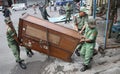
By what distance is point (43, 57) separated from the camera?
9.30 meters

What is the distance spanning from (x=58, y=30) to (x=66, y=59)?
3.48ft

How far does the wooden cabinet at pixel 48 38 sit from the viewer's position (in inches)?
302

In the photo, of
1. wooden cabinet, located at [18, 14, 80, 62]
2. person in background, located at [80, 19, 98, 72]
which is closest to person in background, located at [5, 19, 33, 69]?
wooden cabinet, located at [18, 14, 80, 62]

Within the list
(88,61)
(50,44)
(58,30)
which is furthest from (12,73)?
(88,61)

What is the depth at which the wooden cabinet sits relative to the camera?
25.2 ft

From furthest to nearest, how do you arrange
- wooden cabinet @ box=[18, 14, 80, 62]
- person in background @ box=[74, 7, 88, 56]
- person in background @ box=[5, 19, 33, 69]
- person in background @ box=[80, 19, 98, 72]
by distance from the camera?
person in background @ box=[74, 7, 88, 56], person in background @ box=[5, 19, 33, 69], wooden cabinet @ box=[18, 14, 80, 62], person in background @ box=[80, 19, 98, 72]

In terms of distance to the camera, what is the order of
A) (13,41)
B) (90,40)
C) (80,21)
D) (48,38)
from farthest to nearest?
1. (80,21)
2. (13,41)
3. (48,38)
4. (90,40)

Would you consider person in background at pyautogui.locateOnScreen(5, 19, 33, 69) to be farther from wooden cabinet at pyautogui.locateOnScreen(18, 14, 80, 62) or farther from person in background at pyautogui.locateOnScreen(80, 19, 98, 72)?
person in background at pyautogui.locateOnScreen(80, 19, 98, 72)

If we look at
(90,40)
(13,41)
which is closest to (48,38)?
(13,41)

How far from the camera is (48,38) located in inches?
308

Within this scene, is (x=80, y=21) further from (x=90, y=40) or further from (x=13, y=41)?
(x=13, y=41)

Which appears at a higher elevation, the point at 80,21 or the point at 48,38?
the point at 80,21

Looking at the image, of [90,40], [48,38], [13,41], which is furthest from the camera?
[13,41]

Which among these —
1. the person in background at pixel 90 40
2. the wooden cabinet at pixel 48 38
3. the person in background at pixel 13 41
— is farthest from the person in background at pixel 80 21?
the person in background at pixel 13 41
